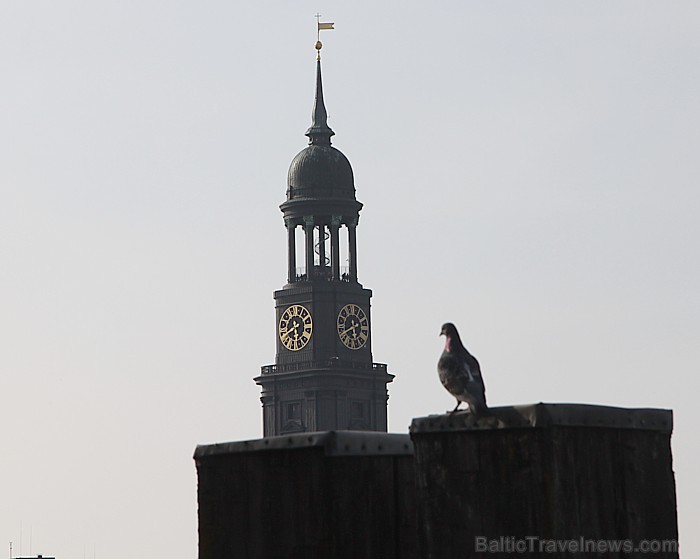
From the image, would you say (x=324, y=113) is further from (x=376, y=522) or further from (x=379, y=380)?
(x=376, y=522)

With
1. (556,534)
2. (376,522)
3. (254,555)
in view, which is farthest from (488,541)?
(254,555)

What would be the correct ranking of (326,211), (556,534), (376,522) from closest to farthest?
1. (556,534)
2. (376,522)
3. (326,211)

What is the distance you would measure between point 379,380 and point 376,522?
4592 inches

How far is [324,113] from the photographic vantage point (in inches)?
5576

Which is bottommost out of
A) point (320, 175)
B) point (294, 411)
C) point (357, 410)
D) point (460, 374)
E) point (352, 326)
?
point (460, 374)

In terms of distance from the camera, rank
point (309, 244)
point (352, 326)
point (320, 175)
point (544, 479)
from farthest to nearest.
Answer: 1. point (320, 175)
2. point (352, 326)
3. point (309, 244)
4. point (544, 479)

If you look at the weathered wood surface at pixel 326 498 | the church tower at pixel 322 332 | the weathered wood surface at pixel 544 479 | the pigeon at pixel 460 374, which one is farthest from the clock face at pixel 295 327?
the weathered wood surface at pixel 544 479

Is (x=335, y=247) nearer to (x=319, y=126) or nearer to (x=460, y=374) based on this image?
(x=319, y=126)

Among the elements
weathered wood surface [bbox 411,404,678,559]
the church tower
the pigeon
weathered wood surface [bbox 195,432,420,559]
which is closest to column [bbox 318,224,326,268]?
the church tower

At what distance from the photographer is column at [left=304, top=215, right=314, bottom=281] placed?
5320 inches

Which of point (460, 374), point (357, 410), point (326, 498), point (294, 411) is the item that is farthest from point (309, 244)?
point (460, 374)

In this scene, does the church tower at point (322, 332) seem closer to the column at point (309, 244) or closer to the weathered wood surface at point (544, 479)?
the column at point (309, 244)

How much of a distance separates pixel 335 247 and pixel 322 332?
5.26 metres

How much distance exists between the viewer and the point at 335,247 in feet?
450
